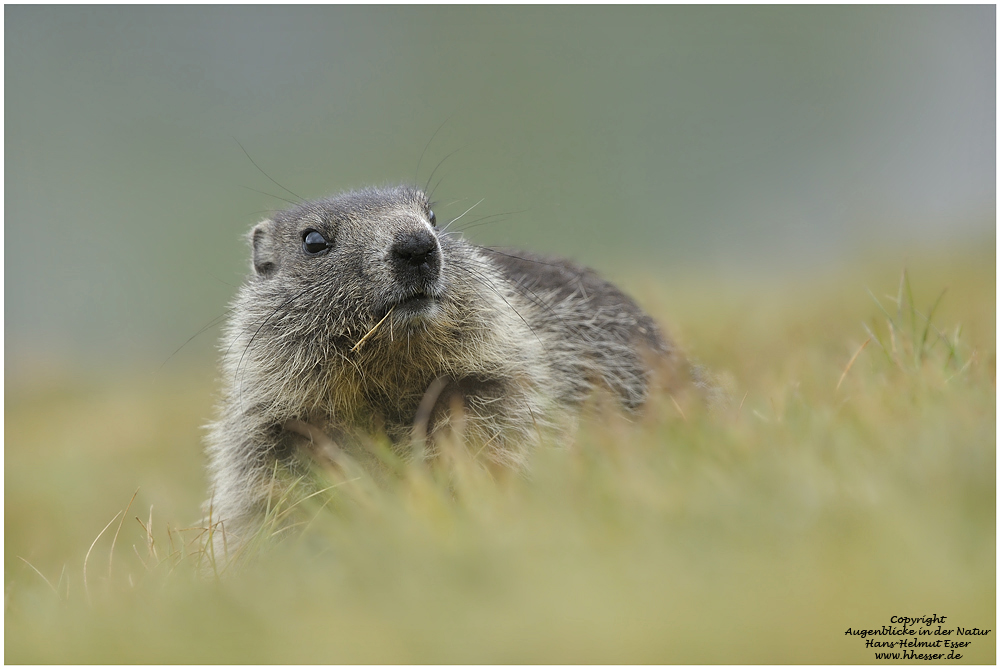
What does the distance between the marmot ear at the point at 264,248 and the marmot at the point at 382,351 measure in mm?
20

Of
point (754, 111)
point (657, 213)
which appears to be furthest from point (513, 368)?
point (754, 111)

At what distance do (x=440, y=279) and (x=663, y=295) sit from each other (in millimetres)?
6927

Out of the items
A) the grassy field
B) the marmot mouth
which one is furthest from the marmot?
the grassy field

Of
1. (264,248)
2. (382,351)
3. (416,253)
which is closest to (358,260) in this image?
(416,253)

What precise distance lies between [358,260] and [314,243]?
542mm

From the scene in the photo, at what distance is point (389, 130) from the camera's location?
258 feet

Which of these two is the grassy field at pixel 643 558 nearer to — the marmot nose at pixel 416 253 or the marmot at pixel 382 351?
the marmot at pixel 382 351

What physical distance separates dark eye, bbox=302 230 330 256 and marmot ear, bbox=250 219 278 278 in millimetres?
530

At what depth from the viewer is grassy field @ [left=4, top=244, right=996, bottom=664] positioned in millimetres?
2475

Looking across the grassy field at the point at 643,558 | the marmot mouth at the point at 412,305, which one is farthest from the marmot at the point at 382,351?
the grassy field at the point at 643,558

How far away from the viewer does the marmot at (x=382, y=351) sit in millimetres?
5012

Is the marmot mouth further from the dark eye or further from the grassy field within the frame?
the grassy field

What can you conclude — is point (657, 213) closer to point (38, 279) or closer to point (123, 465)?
point (38, 279)

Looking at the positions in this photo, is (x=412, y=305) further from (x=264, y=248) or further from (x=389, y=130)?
(x=389, y=130)
